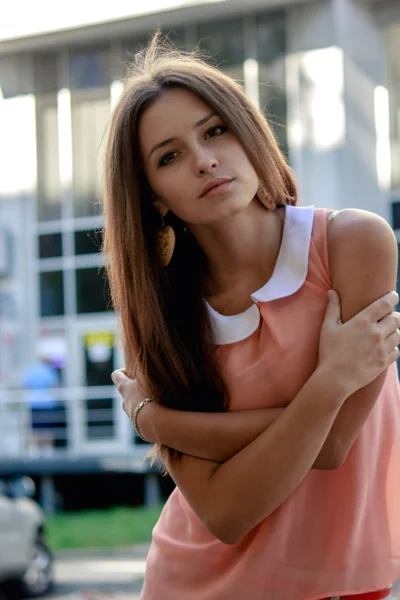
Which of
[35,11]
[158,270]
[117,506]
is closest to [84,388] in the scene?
[117,506]

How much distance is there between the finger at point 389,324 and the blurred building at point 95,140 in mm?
11446

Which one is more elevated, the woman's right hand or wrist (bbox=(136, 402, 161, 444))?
the woman's right hand

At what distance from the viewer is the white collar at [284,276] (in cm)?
167

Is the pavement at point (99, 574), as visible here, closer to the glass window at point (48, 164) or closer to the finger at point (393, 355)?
the finger at point (393, 355)

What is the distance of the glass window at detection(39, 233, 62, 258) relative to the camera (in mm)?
16156

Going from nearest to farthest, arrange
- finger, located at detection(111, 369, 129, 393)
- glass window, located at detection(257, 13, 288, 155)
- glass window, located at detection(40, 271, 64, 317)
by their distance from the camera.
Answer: finger, located at detection(111, 369, 129, 393) → glass window, located at detection(257, 13, 288, 155) → glass window, located at detection(40, 271, 64, 317)

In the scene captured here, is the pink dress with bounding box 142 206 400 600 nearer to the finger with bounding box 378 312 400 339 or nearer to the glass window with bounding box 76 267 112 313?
the finger with bounding box 378 312 400 339

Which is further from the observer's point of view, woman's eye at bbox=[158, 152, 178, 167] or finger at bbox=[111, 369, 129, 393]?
finger at bbox=[111, 369, 129, 393]

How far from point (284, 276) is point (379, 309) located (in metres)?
0.20

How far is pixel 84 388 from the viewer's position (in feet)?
50.5

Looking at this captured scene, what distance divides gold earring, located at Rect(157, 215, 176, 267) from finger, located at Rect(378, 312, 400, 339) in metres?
0.48

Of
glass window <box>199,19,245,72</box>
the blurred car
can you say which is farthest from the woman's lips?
glass window <box>199,19,245,72</box>

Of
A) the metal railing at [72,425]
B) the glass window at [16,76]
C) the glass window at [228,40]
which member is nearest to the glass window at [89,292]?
the metal railing at [72,425]

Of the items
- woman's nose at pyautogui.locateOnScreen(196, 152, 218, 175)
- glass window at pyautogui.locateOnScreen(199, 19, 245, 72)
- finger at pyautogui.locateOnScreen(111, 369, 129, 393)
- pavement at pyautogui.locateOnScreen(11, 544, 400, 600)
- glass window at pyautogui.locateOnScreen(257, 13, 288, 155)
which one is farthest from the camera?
glass window at pyautogui.locateOnScreen(199, 19, 245, 72)
